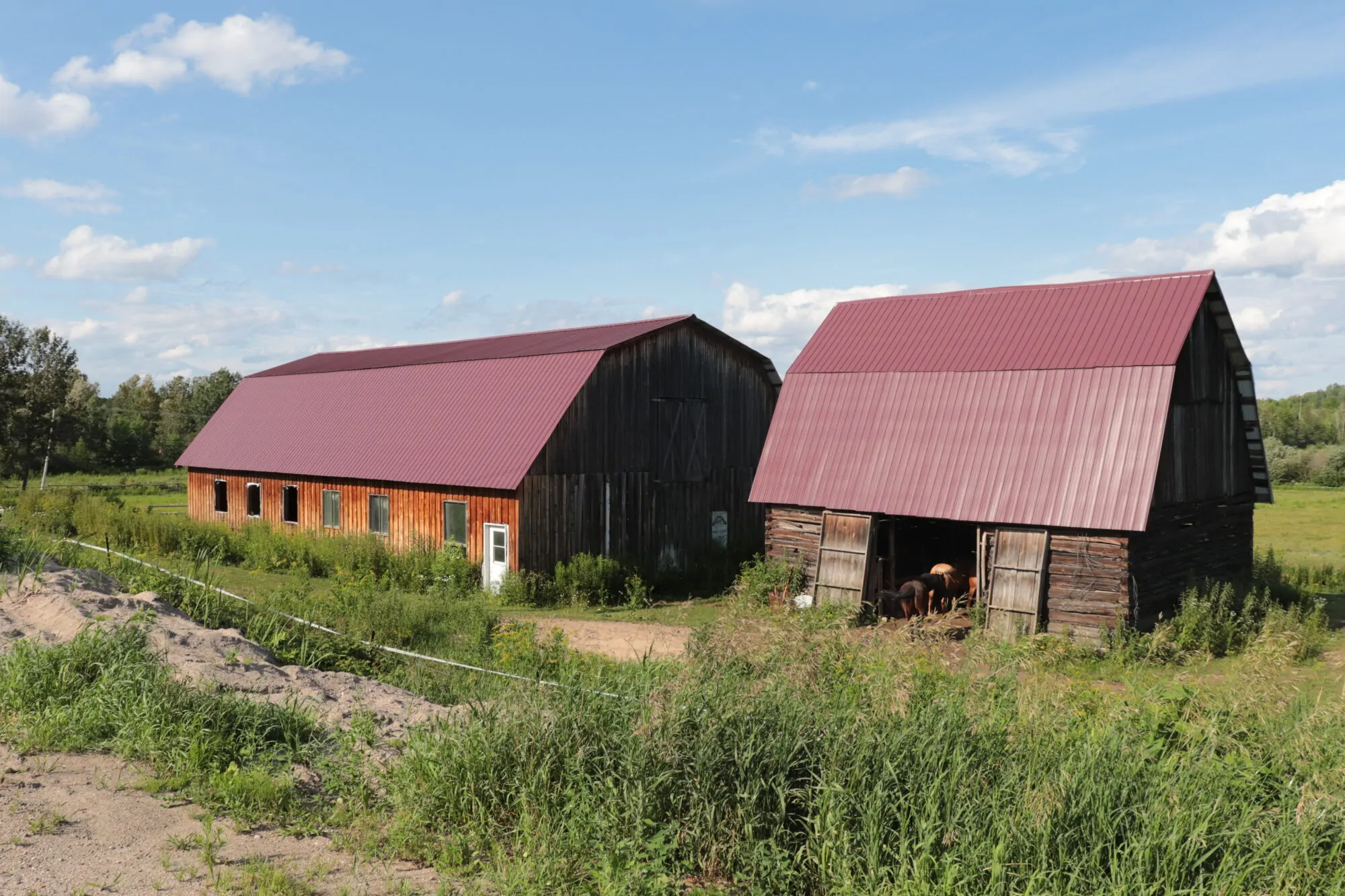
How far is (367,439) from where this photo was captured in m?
26.9

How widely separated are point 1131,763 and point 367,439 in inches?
928

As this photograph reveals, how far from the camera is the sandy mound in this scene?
934cm

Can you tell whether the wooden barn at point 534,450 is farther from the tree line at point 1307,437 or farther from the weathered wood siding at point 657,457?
the tree line at point 1307,437

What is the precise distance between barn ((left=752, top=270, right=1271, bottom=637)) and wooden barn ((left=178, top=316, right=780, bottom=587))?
4.83m

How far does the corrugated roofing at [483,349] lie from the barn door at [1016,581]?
35.6 ft

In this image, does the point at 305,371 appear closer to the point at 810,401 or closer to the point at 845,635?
the point at 810,401

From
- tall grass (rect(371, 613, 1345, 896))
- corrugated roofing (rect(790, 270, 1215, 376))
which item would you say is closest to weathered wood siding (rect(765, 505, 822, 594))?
corrugated roofing (rect(790, 270, 1215, 376))

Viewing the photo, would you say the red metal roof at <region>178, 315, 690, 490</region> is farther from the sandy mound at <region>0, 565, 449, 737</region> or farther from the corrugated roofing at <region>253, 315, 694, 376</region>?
the sandy mound at <region>0, 565, 449, 737</region>

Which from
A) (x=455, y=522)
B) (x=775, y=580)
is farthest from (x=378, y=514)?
(x=775, y=580)

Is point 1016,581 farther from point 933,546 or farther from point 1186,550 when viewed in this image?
point 933,546

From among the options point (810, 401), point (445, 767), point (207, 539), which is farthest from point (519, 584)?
point (445, 767)

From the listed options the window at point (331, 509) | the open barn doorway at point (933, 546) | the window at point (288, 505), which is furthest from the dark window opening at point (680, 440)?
the window at point (288, 505)

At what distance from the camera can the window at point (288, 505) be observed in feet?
93.9

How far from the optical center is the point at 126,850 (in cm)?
656
